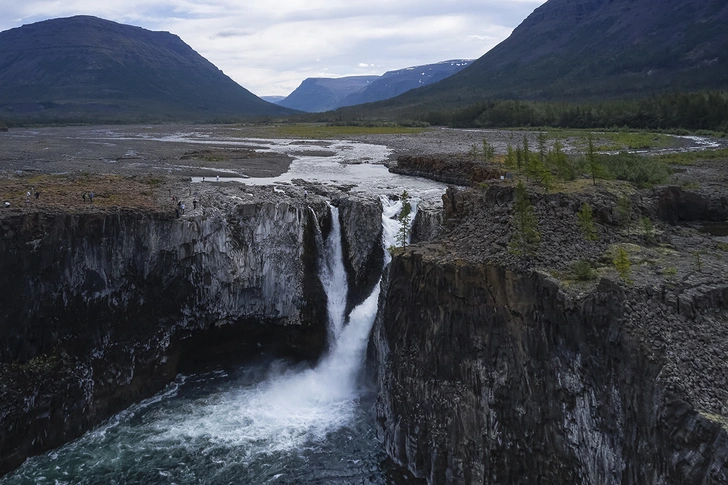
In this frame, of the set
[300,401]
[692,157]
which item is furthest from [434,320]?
[692,157]

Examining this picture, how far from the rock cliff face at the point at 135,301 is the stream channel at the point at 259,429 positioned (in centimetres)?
104

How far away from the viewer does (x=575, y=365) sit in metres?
19.9

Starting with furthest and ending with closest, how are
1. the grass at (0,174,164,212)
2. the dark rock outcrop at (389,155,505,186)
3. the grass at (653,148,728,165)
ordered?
the grass at (653,148,728,165) → the dark rock outcrop at (389,155,505,186) → the grass at (0,174,164,212)

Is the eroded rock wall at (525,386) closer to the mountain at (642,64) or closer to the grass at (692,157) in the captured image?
the grass at (692,157)

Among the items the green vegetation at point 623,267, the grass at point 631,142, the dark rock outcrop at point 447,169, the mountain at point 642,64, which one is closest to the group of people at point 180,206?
the dark rock outcrop at point 447,169

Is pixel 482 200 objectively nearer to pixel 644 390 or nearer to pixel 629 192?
pixel 629 192

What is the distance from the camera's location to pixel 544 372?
20750 millimetres

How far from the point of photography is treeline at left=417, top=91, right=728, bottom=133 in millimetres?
84062

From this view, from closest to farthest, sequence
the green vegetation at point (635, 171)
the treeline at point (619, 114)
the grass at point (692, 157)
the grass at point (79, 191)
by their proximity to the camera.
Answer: the grass at point (79, 191) → the green vegetation at point (635, 171) → the grass at point (692, 157) → the treeline at point (619, 114)

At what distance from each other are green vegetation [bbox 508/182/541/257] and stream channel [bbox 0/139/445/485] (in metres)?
9.97

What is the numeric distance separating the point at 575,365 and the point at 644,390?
2753mm

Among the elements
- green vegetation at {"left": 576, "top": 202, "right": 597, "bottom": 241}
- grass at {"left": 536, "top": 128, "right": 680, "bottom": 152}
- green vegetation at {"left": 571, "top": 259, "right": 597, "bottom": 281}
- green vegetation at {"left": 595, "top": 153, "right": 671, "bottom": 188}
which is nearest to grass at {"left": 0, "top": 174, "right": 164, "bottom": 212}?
green vegetation at {"left": 576, "top": 202, "right": 597, "bottom": 241}

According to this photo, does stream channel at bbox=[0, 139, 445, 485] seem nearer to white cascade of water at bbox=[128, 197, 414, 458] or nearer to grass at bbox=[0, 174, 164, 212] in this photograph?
white cascade of water at bbox=[128, 197, 414, 458]

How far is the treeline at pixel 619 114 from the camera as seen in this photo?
8406cm
